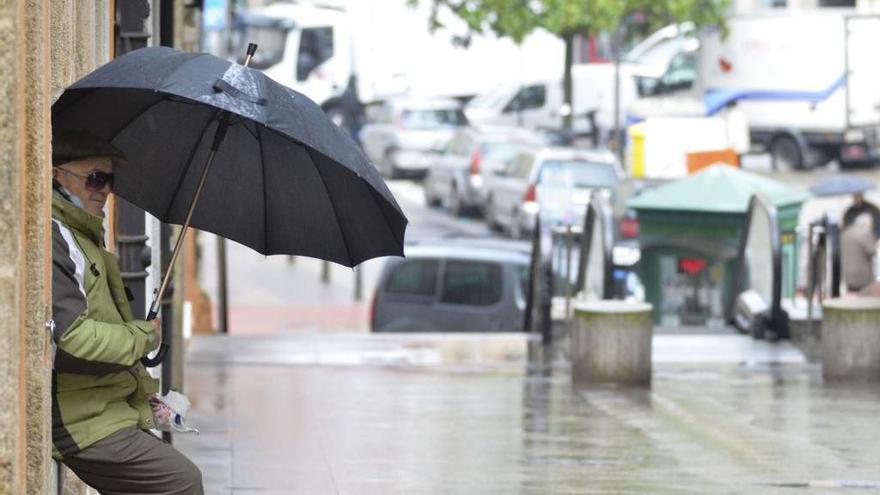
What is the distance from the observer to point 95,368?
5.35 m

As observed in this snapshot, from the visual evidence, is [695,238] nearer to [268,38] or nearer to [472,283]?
[472,283]

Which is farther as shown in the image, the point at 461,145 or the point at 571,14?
the point at 571,14

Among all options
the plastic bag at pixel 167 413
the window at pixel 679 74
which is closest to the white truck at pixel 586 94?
the window at pixel 679 74

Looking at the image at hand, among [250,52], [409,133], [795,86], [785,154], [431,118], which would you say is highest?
[795,86]

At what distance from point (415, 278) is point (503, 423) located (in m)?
6.79

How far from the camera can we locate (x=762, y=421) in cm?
1134

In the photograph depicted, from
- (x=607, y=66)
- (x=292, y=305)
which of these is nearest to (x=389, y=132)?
(x=607, y=66)

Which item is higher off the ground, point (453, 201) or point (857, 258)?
point (453, 201)

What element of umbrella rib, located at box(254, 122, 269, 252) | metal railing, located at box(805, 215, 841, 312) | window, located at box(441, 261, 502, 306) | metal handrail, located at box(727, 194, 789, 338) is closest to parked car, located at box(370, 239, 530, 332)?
window, located at box(441, 261, 502, 306)

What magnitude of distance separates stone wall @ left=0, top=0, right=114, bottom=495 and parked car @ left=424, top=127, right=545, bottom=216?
26.6 metres

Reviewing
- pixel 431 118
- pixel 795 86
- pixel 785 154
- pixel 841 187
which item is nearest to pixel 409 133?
pixel 431 118

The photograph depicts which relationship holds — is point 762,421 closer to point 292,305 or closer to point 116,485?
point 116,485

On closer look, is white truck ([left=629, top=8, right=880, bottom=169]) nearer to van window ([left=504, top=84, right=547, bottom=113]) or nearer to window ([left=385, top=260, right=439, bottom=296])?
van window ([left=504, top=84, right=547, bottom=113])

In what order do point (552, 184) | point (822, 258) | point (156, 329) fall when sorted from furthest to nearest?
point (552, 184), point (822, 258), point (156, 329)
